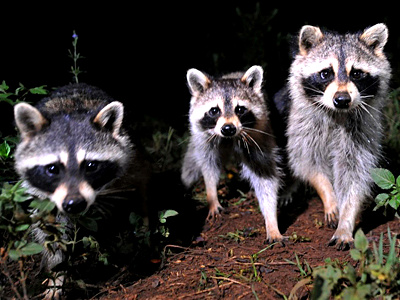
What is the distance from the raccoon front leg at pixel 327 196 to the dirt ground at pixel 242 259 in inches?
3.6

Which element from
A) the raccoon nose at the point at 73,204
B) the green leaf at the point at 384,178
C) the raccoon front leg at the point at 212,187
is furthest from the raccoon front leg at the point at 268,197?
the raccoon nose at the point at 73,204

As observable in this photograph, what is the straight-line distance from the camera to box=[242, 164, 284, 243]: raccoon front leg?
406 centimetres

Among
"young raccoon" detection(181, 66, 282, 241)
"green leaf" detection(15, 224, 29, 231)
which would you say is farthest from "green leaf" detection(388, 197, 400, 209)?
"green leaf" detection(15, 224, 29, 231)

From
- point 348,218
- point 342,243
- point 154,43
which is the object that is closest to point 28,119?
point 342,243

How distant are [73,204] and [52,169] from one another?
1.23 ft

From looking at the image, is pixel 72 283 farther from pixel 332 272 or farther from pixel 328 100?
pixel 328 100

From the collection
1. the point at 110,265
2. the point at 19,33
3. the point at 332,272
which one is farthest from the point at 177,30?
the point at 332,272

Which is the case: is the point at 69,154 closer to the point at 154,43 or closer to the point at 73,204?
the point at 73,204

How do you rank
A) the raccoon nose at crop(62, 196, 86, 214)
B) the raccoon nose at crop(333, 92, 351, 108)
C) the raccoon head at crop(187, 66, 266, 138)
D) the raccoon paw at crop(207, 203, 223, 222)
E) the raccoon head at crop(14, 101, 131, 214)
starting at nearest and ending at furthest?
1. the raccoon nose at crop(62, 196, 86, 214)
2. the raccoon head at crop(14, 101, 131, 214)
3. the raccoon nose at crop(333, 92, 351, 108)
4. the raccoon head at crop(187, 66, 266, 138)
5. the raccoon paw at crop(207, 203, 223, 222)

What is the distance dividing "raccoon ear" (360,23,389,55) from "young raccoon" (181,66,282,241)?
95 centimetres

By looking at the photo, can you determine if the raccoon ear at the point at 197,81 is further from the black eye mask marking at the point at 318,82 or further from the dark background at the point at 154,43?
the dark background at the point at 154,43

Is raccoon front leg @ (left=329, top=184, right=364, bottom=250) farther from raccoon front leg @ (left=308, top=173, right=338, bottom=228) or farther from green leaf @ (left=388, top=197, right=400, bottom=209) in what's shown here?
green leaf @ (left=388, top=197, right=400, bottom=209)

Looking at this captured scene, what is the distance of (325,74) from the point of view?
3938 mm

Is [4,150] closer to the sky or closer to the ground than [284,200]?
closer to the sky
